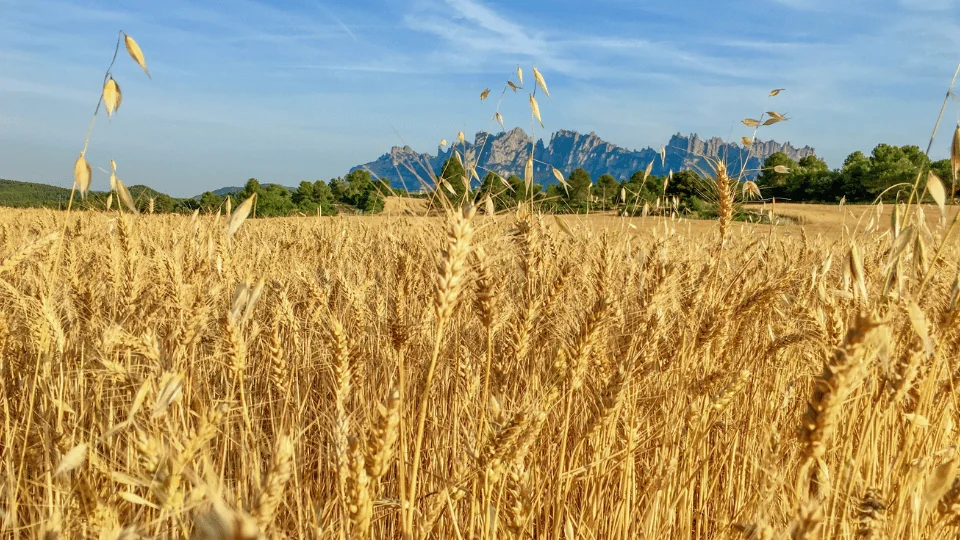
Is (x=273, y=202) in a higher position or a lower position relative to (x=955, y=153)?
higher

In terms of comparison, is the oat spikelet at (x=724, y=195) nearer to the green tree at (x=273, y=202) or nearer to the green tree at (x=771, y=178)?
the green tree at (x=771, y=178)

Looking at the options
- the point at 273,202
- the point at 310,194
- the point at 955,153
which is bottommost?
the point at 955,153

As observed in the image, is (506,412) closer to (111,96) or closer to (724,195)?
(724,195)

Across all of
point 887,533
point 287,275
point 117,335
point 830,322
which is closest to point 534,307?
point 830,322

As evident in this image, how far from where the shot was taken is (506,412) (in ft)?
4.85

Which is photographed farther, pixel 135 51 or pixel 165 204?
pixel 165 204

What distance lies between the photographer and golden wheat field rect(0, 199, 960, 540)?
33.8 inches

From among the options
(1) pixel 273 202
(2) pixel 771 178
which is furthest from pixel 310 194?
(2) pixel 771 178

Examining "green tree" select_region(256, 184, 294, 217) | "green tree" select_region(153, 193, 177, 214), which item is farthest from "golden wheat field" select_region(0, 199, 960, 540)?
"green tree" select_region(256, 184, 294, 217)

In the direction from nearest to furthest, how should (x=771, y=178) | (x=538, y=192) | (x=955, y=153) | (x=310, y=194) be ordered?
(x=955, y=153) → (x=538, y=192) → (x=771, y=178) → (x=310, y=194)

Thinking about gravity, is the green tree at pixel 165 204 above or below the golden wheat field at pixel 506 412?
above

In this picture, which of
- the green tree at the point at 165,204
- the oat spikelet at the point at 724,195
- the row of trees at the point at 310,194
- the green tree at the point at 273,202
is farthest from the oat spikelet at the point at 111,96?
the green tree at the point at 273,202

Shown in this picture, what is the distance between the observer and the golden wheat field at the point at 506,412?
2.82ft

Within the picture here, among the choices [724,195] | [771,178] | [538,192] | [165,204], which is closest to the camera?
[724,195]
